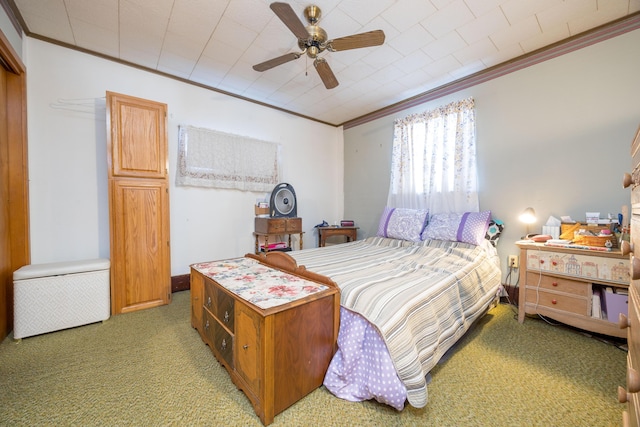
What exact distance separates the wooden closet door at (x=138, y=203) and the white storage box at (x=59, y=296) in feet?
0.43

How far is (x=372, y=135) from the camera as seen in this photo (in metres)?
3.95

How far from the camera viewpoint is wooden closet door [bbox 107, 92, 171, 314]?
90.5 inches

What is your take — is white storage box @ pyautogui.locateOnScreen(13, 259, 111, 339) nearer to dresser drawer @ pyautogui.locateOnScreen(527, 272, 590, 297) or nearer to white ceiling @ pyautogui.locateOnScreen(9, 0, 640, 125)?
white ceiling @ pyautogui.locateOnScreen(9, 0, 640, 125)

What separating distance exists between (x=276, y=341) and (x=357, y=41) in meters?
1.97

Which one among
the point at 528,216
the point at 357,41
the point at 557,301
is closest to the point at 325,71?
the point at 357,41

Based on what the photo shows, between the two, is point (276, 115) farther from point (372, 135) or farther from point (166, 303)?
point (166, 303)

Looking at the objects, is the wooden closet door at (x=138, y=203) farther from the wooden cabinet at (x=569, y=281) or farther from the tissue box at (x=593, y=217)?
the tissue box at (x=593, y=217)

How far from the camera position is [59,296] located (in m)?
2.00

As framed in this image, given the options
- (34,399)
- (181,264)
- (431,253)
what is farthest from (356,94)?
(34,399)

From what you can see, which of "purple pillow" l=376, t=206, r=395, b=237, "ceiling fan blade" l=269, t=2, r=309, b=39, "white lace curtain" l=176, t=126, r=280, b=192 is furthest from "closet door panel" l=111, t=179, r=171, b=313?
"purple pillow" l=376, t=206, r=395, b=237

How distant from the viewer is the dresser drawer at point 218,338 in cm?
146

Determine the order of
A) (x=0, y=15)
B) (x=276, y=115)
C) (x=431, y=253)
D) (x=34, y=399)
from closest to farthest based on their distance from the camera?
(x=34, y=399)
(x=0, y=15)
(x=431, y=253)
(x=276, y=115)

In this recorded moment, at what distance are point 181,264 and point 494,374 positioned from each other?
121 inches

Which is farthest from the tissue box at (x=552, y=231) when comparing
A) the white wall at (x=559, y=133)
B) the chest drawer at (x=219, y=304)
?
the chest drawer at (x=219, y=304)
